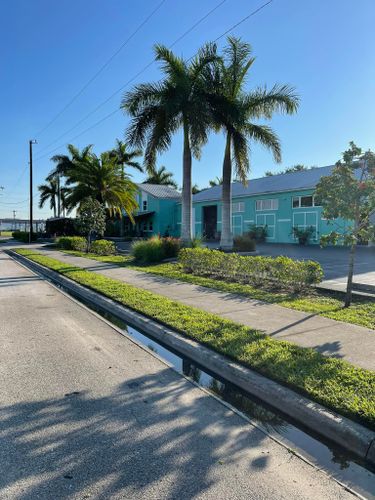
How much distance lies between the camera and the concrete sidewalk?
5.22 m

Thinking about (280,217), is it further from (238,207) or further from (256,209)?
(238,207)

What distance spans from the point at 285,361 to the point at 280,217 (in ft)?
87.2

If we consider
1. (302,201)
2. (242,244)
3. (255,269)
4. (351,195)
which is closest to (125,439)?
(351,195)

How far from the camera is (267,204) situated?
104 feet

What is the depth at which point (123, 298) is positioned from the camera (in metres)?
8.95

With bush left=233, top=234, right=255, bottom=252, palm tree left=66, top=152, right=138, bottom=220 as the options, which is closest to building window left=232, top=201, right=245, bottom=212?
palm tree left=66, top=152, right=138, bottom=220

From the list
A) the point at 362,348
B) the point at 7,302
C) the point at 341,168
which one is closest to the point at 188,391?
the point at 362,348

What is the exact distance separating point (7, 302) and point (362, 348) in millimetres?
→ 7701

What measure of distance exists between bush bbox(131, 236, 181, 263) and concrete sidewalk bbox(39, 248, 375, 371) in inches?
255

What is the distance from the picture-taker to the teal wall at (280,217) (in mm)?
27484

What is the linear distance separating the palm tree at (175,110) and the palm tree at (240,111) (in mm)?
961

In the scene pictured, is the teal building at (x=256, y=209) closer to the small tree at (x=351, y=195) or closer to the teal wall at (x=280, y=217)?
the teal wall at (x=280, y=217)

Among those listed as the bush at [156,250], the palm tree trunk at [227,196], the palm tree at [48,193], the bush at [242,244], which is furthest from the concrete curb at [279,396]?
the palm tree at [48,193]

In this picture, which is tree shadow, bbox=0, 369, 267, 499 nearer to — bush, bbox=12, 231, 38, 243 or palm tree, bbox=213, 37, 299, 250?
palm tree, bbox=213, 37, 299, 250
